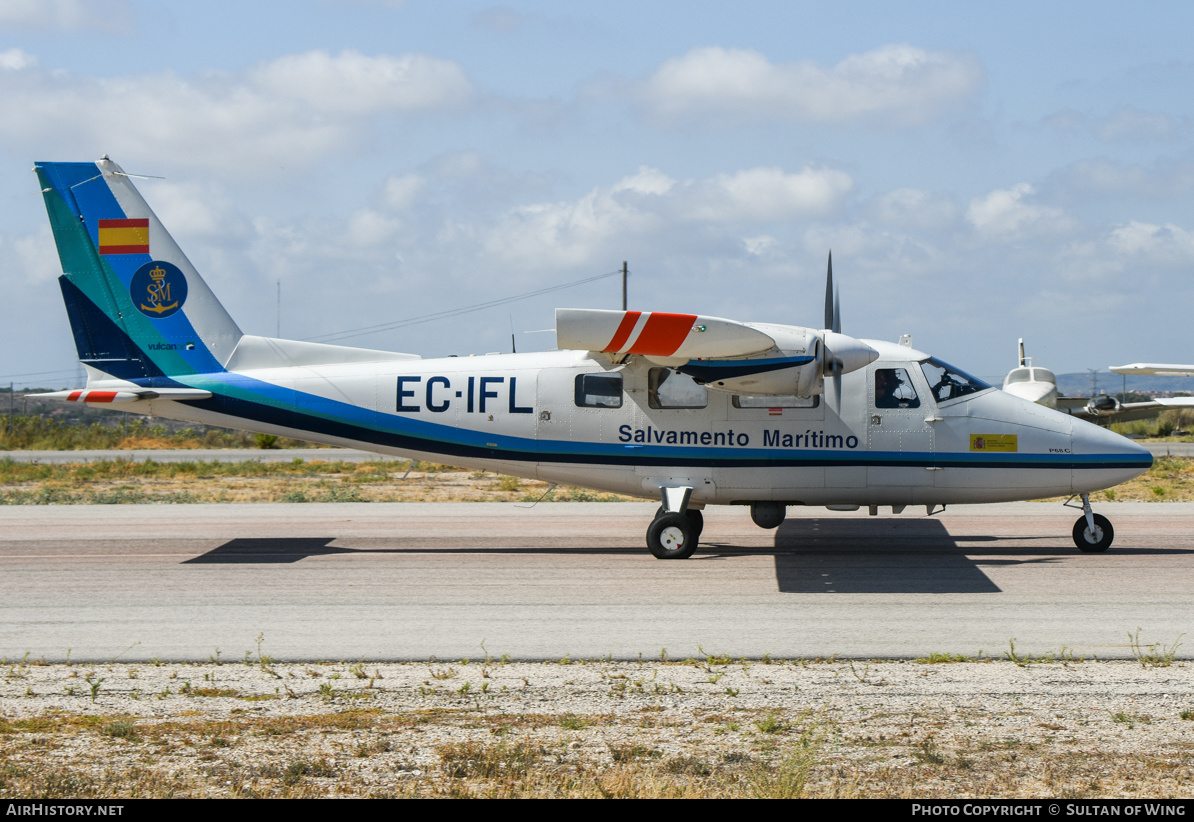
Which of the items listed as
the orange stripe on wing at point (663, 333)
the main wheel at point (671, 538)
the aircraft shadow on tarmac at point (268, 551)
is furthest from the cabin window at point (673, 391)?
the aircraft shadow on tarmac at point (268, 551)

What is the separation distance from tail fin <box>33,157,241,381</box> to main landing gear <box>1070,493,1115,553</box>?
1239 cm

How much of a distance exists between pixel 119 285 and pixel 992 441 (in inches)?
494

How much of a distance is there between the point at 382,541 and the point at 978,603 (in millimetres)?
9026

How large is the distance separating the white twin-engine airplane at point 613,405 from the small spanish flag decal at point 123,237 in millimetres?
21

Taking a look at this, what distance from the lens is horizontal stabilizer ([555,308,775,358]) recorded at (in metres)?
11.6

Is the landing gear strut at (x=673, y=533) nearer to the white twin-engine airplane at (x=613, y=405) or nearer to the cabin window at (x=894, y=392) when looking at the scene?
the white twin-engine airplane at (x=613, y=405)

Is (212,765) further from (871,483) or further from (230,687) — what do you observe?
(871,483)

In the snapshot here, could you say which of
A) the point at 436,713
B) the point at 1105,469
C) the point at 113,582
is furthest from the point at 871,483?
the point at 113,582

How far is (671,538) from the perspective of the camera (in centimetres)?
1384

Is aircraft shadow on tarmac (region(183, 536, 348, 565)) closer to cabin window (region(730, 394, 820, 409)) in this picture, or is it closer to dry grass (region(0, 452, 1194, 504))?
cabin window (region(730, 394, 820, 409))

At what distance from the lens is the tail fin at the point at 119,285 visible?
48.3 feet
